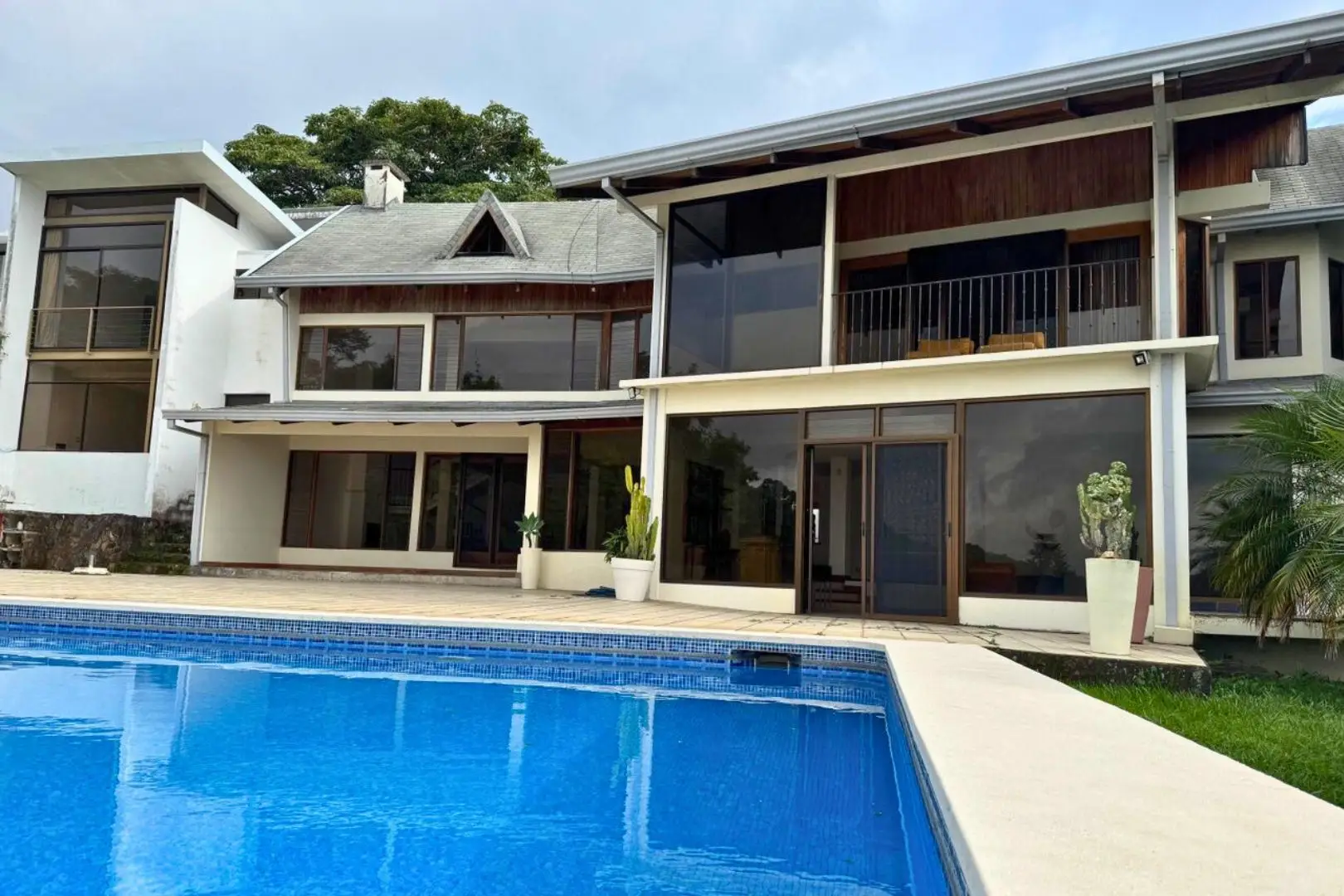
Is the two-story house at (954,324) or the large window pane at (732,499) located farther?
the large window pane at (732,499)

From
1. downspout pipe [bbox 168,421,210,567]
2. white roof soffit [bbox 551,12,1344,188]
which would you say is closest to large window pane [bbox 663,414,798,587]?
white roof soffit [bbox 551,12,1344,188]

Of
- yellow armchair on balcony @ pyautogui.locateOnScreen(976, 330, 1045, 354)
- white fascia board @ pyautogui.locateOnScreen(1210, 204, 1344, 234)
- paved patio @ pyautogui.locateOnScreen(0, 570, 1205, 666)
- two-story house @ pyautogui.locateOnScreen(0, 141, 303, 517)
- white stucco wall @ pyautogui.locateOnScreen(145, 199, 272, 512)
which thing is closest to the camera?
paved patio @ pyautogui.locateOnScreen(0, 570, 1205, 666)

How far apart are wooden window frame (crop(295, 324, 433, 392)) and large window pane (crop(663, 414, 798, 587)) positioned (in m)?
6.12

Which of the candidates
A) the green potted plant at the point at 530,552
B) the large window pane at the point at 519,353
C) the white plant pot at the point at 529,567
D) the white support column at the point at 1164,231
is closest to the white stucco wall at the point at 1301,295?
the white support column at the point at 1164,231

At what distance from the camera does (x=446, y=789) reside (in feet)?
13.4

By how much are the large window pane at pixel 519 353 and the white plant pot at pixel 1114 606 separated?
9480 mm

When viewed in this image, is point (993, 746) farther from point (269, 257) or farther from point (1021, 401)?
point (269, 257)

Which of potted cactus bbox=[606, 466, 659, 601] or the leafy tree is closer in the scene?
potted cactus bbox=[606, 466, 659, 601]

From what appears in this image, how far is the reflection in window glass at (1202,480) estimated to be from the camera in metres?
10.0

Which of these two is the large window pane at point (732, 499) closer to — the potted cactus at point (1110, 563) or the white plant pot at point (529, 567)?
the white plant pot at point (529, 567)

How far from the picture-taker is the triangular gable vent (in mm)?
15438

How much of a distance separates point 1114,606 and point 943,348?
158 inches

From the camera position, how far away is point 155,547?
14.5 metres

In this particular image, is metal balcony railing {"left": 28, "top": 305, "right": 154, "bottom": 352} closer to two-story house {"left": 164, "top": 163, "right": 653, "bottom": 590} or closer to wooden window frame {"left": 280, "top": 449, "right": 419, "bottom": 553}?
two-story house {"left": 164, "top": 163, "right": 653, "bottom": 590}
